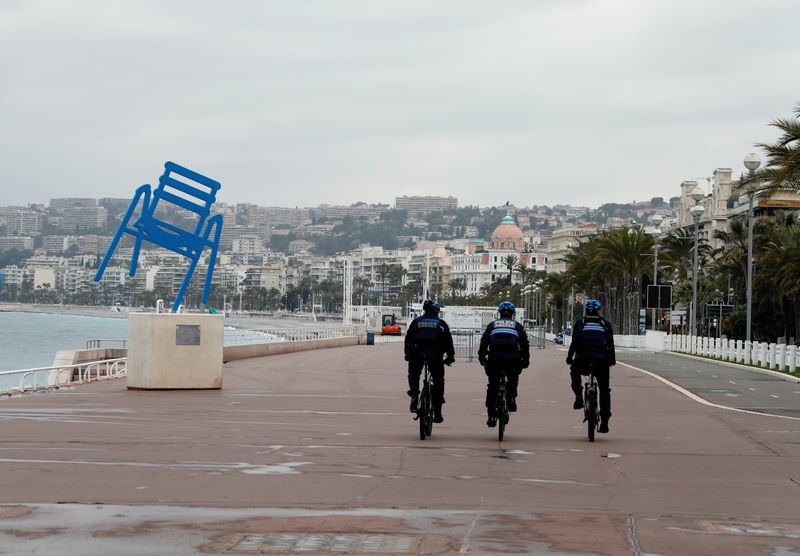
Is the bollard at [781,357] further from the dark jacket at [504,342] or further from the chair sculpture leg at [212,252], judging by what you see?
the dark jacket at [504,342]

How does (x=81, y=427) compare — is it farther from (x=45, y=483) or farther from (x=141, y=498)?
(x=141, y=498)

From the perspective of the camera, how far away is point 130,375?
2605 centimetres

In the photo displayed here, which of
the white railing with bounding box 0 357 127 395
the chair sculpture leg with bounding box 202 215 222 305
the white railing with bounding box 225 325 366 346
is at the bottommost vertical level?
the white railing with bounding box 0 357 127 395

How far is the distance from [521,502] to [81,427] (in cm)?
794

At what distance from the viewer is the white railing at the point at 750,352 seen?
141 feet

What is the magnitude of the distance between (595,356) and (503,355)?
1.12 m

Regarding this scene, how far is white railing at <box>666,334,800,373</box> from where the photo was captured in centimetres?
4288

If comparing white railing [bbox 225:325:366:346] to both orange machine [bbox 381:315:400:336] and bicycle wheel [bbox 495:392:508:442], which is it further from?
bicycle wheel [bbox 495:392:508:442]

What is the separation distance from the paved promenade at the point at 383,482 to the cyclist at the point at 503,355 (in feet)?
1.73

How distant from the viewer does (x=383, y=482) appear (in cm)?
1164

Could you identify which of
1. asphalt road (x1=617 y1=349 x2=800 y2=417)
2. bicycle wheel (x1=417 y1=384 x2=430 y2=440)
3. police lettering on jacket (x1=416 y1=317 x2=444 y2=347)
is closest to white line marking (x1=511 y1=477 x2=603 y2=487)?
bicycle wheel (x1=417 y1=384 x2=430 y2=440)

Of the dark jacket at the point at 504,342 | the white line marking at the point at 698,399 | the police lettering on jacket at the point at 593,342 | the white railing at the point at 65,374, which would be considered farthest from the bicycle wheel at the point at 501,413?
the white railing at the point at 65,374

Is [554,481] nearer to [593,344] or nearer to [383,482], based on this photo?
[383,482]

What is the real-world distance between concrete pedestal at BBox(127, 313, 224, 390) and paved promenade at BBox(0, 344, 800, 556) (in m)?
4.03
